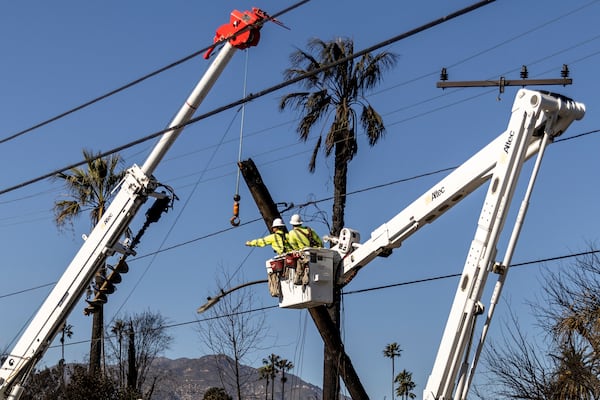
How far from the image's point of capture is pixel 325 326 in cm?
1817

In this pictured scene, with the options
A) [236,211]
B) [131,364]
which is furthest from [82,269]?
[131,364]

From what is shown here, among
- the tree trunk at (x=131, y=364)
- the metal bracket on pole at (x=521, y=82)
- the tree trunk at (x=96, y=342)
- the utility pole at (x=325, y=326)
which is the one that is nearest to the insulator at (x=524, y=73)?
the metal bracket on pole at (x=521, y=82)

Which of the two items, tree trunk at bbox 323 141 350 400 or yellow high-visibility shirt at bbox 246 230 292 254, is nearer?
yellow high-visibility shirt at bbox 246 230 292 254

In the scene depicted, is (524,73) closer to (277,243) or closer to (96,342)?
(277,243)

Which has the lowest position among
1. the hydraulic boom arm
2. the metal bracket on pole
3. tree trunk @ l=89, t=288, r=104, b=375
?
the hydraulic boom arm

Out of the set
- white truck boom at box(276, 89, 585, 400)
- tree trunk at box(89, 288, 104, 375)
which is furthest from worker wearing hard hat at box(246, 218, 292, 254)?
tree trunk at box(89, 288, 104, 375)

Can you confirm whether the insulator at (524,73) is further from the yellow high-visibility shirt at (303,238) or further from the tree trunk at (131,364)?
the tree trunk at (131,364)

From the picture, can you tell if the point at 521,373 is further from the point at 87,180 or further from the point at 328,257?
the point at 87,180

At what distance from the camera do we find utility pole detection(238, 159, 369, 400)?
17969 millimetres

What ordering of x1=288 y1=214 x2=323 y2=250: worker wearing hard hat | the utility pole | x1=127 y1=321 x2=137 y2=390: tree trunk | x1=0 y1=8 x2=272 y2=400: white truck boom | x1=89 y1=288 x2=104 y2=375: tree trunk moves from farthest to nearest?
x1=127 y1=321 x2=137 y2=390: tree trunk
x1=89 y1=288 x2=104 y2=375: tree trunk
x1=0 y1=8 x2=272 y2=400: white truck boom
the utility pole
x1=288 y1=214 x2=323 y2=250: worker wearing hard hat

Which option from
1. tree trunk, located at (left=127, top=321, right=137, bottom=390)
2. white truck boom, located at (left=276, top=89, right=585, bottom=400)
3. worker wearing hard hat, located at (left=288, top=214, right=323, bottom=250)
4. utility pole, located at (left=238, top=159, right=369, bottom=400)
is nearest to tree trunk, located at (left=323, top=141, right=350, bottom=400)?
utility pole, located at (left=238, top=159, right=369, bottom=400)

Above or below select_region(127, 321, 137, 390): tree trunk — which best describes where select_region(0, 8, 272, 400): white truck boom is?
below

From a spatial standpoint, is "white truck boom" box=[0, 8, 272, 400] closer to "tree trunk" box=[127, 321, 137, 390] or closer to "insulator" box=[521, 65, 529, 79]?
"insulator" box=[521, 65, 529, 79]

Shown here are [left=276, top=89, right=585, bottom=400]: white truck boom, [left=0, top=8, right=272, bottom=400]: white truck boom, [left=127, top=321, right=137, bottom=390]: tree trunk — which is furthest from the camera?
[left=127, top=321, right=137, bottom=390]: tree trunk
